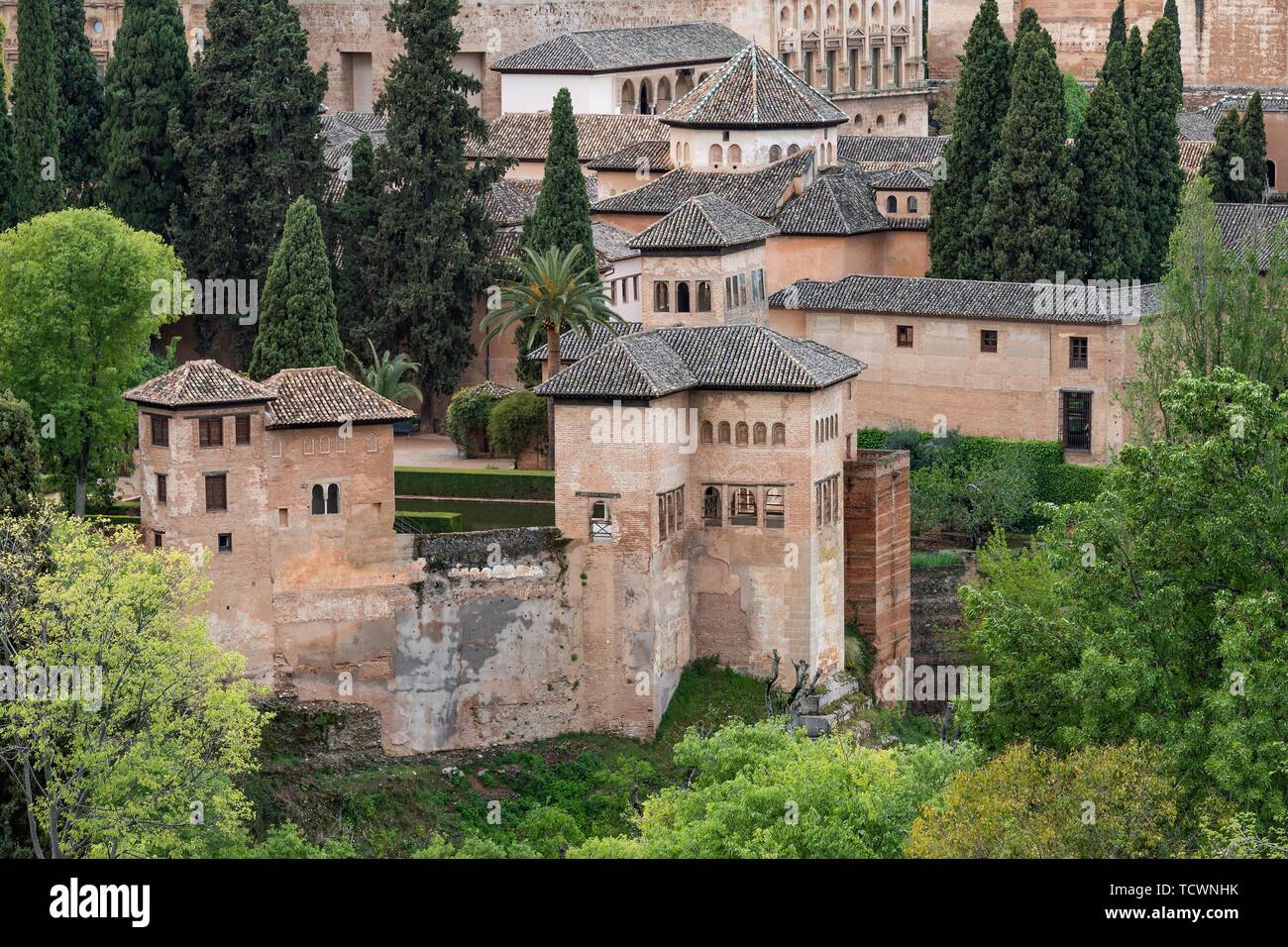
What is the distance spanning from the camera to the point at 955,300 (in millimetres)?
50906

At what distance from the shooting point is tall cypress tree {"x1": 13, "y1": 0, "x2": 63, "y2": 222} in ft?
162

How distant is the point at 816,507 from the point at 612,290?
1086 centimetres

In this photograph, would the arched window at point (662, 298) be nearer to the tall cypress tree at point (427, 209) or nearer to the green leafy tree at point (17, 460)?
the tall cypress tree at point (427, 209)

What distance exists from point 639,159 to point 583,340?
1158 cm

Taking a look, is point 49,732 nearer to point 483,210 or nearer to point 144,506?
point 144,506

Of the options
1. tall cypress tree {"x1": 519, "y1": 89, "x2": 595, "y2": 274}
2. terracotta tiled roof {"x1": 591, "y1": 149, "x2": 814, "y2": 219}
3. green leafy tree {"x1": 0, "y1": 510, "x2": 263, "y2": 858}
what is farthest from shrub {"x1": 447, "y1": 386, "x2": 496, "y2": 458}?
green leafy tree {"x1": 0, "y1": 510, "x2": 263, "y2": 858}

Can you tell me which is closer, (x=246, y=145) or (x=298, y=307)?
(x=298, y=307)

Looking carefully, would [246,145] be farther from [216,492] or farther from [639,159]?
[216,492]

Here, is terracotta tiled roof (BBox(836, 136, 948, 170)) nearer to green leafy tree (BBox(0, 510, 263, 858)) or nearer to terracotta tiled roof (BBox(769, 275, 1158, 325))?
terracotta tiled roof (BBox(769, 275, 1158, 325))

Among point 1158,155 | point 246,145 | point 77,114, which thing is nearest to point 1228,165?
point 1158,155

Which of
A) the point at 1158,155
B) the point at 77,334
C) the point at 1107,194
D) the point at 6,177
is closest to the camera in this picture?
the point at 77,334

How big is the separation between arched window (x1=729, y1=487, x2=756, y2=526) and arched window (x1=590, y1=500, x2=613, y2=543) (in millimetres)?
2369
